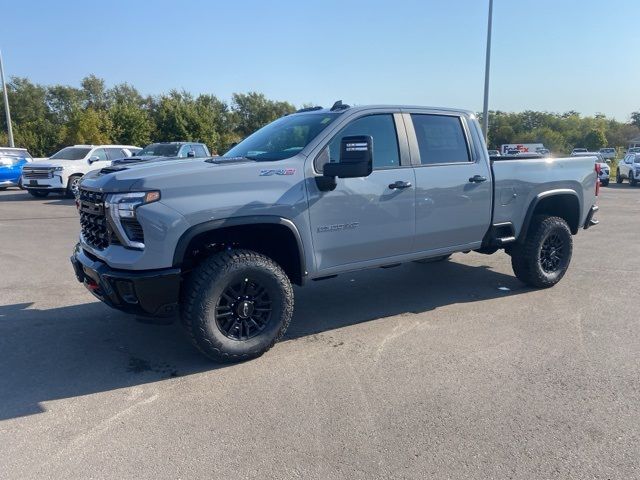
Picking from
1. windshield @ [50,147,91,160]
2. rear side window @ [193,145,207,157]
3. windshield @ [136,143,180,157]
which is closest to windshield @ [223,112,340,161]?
rear side window @ [193,145,207,157]

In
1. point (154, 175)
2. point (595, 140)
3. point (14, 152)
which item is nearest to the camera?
point (154, 175)

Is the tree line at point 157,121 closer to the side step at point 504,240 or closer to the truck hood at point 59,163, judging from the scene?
the truck hood at point 59,163

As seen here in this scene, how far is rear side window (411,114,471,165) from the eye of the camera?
5207mm

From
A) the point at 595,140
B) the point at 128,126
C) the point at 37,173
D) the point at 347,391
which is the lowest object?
the point at 347,391

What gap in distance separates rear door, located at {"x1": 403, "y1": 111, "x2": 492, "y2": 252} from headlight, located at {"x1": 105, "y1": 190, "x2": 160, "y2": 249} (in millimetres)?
2547

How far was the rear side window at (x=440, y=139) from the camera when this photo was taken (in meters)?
5.21

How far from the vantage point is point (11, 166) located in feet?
65.6

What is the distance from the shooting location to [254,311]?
428cm

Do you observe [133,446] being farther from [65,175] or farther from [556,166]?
[65,175]

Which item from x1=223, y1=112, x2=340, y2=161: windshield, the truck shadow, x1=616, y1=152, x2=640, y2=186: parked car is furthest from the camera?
x1=616, y1=152, x2=640, y2=186: parked car

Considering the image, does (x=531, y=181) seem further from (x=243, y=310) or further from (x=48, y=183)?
(x=48, y=183)

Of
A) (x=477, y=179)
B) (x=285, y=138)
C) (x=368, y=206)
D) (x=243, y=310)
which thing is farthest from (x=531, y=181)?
(x=243, y=310)

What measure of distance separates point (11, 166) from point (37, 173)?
14.6ft

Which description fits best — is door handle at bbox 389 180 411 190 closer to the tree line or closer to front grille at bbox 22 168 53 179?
front grille at bbox 22 168 53 179
